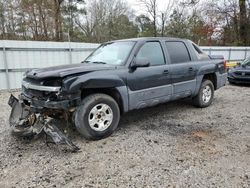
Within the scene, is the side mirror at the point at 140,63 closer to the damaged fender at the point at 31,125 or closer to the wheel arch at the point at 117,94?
the wheel arch at the point at 117,94

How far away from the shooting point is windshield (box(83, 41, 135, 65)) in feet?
15.1

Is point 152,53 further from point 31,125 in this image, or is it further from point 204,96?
point 31,125

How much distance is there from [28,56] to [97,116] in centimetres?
629

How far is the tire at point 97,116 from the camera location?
385 centimetres

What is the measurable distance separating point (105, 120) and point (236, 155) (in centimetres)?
210

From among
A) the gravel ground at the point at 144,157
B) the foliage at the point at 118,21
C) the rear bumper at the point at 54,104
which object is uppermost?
the foliage at the point at 118,21

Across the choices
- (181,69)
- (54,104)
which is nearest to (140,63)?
(181,69)

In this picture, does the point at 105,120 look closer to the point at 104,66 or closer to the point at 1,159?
the point at 104,66

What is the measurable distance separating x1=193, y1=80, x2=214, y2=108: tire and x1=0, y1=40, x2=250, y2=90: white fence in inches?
237

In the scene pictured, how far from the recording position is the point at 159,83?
4895 millimetres

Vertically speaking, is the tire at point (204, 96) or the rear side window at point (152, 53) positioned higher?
the rear side window at point (152, 53)

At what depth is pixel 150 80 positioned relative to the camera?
4711 mm

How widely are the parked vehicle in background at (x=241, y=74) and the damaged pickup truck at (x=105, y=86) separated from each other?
4986 mm

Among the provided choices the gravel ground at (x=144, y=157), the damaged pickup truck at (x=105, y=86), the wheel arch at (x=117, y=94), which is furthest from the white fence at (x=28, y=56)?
the wheel arch at (x=117, y=94)
